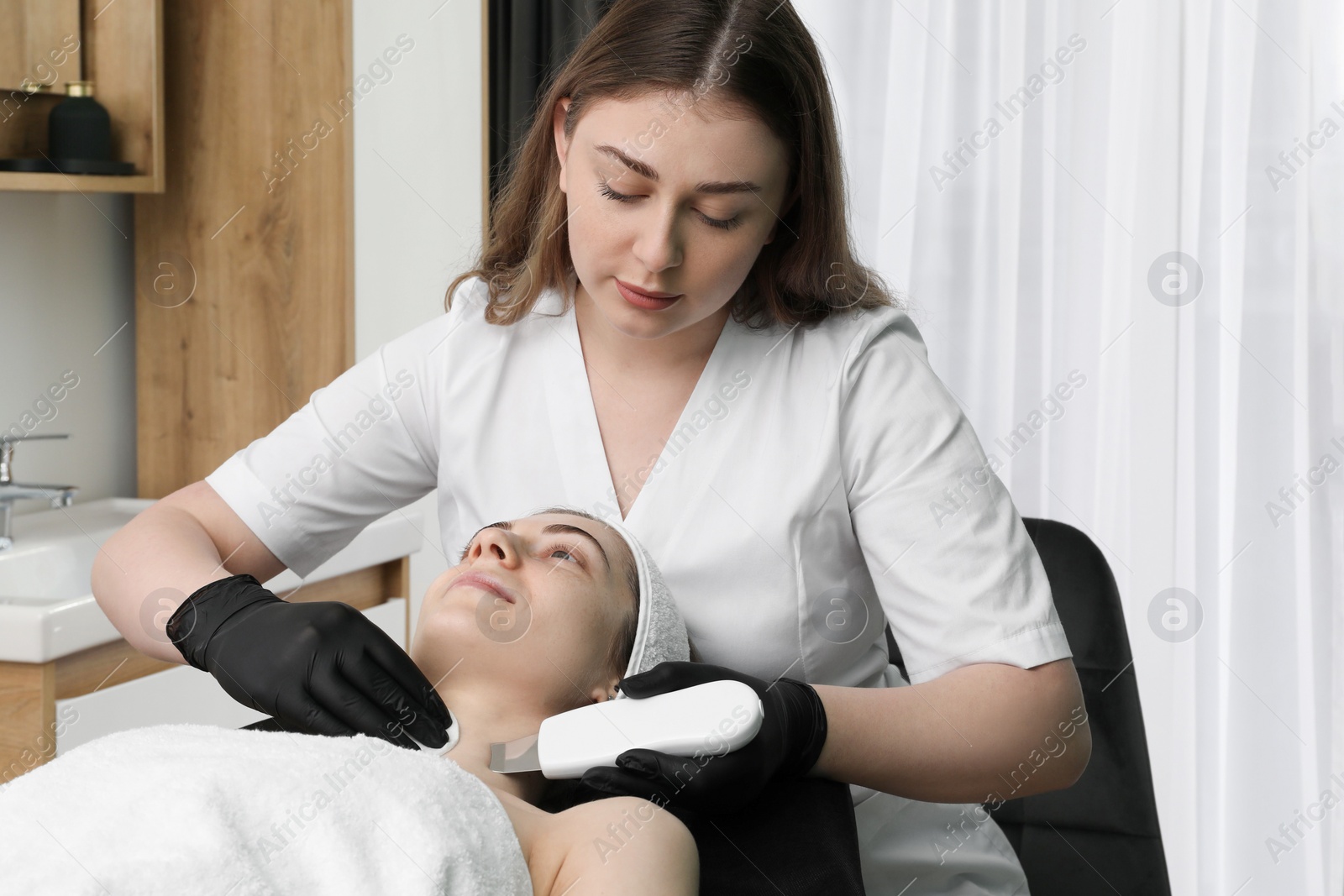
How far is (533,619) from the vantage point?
1104 mm

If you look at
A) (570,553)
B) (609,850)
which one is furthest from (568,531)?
(609,850)

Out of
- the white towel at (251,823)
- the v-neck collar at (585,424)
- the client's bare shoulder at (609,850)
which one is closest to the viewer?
the white towel at (251,823)

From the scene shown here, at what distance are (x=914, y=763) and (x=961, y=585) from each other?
0.17 m

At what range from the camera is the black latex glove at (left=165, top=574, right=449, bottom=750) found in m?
0.99

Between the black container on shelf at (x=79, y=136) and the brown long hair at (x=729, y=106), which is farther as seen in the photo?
the black container on shelf at (x=79, y=136)

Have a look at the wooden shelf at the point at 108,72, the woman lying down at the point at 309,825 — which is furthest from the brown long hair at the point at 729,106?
the wooden shelf at the point at 108,72

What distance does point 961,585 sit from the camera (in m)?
1.10

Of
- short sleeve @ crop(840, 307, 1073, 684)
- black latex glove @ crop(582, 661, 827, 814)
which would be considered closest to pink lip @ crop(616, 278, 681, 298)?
short sleeve @ crop(840, 307, 1073, 684)

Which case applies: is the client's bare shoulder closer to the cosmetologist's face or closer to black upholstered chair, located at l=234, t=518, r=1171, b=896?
the cosmetologist's face

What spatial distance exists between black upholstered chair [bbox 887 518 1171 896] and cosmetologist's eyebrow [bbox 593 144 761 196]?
2.18 ft

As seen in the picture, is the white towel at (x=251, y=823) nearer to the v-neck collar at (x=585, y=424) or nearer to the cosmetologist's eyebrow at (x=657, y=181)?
the v-neck collar at (x=585, y=424)

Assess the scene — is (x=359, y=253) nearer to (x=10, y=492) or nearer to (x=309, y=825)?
(x=10, y=492)

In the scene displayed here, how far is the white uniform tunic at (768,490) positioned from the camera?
1124mm

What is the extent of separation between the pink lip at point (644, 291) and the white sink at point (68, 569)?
65 centimetres
